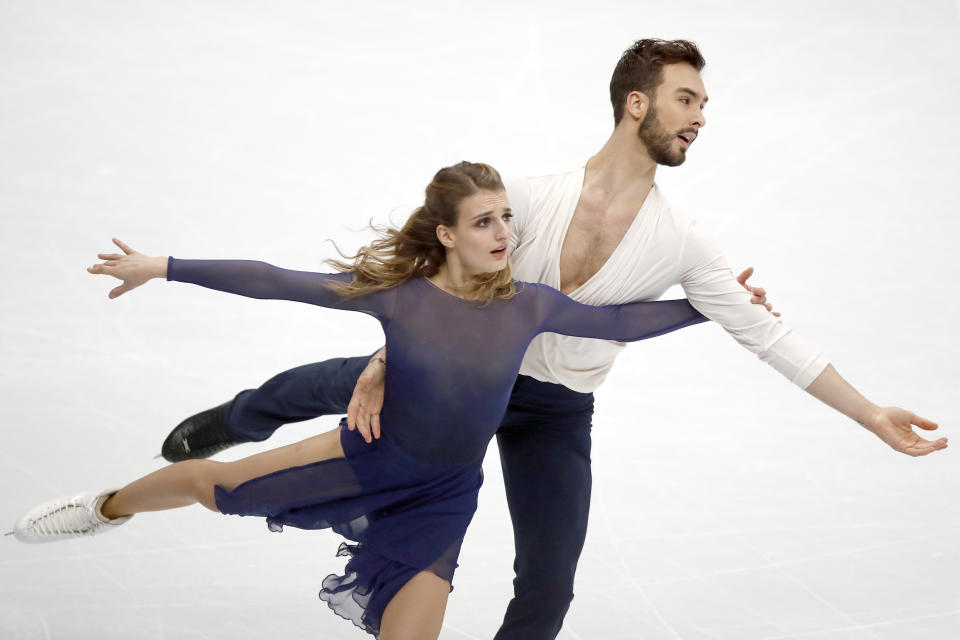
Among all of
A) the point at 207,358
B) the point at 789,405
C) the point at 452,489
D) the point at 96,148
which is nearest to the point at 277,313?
the point at 207,358

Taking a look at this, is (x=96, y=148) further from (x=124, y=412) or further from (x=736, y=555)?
(x=736, y=555)

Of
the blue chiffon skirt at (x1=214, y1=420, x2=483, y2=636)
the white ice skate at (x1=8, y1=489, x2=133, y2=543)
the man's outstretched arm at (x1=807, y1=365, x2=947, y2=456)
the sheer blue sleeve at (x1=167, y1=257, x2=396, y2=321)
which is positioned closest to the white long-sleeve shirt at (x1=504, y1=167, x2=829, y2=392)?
the man's outstretched arm at (x1=807, y1=365, x2=947, y2=456)

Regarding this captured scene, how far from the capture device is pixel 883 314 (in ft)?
22.4

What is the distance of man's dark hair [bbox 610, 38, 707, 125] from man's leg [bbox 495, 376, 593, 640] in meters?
1.00

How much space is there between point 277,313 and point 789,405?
3.00 meters

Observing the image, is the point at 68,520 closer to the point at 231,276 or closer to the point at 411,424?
the point at 231,276

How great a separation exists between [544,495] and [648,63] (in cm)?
145

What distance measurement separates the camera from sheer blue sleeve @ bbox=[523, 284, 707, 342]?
338 centimetres

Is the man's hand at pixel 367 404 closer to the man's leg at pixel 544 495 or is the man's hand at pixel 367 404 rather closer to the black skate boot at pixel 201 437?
the man's leg at pixel 544 495

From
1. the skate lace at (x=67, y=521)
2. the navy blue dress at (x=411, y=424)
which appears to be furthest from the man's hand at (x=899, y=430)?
the skate lace at (x=67, y=521)

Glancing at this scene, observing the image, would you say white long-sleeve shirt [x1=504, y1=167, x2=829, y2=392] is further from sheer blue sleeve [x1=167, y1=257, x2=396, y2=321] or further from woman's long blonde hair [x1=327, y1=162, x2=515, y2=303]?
sheer blue sleeve [x1=167, y1=257, x2=396, y2=321]

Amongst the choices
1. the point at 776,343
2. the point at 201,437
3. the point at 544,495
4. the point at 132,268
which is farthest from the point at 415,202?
the point at 132,268

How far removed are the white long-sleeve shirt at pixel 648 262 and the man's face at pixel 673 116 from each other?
0.20m

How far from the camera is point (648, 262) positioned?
3.60 metres
